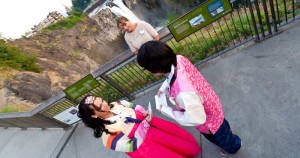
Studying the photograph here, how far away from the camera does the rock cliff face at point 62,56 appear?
15320mm

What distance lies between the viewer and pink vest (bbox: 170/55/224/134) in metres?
2.00

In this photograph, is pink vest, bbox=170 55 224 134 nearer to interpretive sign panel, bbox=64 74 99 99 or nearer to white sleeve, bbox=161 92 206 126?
white sleeve, bbox=161 92 206 126

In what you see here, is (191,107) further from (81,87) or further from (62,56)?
(62,56)

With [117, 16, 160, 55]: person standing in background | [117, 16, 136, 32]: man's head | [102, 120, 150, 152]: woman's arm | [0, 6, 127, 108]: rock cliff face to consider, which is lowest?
[0, 6, 127, 108]: rock cliff face

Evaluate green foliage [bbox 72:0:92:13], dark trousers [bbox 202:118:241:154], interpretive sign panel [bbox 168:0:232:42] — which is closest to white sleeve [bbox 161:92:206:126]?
dark trousers [bbox 202:118:241:154]

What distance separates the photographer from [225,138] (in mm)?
2666

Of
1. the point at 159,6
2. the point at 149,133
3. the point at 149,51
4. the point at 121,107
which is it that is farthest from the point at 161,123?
the point at 159,6

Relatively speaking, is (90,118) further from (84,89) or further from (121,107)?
(84,89)

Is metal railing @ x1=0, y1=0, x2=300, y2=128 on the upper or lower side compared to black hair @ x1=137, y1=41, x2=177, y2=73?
lower

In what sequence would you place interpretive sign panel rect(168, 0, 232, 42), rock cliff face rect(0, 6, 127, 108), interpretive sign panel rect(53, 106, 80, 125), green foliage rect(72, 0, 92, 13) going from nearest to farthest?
interpretive sign panel rect(168, 0, 232, 42), interpretive sign panel rect(53, 106, 80, 125), rock cliff face rect(0, 6, 127, 108), green foliage rect(72, 0, 92, 13)

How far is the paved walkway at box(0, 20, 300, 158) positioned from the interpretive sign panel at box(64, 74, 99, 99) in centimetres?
94

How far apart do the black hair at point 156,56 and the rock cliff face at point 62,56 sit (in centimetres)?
1205

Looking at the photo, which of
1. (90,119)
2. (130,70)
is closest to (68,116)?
(130,70)

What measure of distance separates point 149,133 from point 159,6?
40183mm
